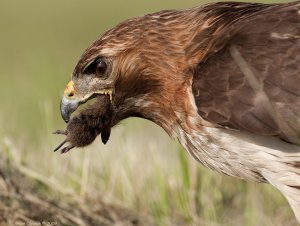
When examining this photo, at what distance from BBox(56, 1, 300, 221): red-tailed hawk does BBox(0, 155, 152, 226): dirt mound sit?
51 cm

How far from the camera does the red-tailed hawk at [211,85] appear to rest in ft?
17.0

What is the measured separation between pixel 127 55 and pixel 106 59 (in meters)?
0.13

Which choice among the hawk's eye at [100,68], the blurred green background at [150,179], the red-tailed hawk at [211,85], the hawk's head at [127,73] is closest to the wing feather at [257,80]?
the red-tailed hawk at [211,85]

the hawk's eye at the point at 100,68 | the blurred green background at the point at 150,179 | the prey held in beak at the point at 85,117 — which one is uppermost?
the hawk's eye at the point at 100,68

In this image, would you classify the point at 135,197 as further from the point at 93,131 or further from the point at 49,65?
the point at 49,65

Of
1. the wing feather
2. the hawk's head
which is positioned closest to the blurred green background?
the hawk's head

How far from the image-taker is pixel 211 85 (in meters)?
5.26

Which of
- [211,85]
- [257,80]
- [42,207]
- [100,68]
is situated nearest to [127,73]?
[100,68]

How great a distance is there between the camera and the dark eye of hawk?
A: 18.7ft

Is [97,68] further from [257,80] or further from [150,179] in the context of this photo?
[150,179]

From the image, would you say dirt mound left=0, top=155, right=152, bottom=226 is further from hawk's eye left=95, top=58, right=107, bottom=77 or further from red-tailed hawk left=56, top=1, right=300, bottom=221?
hawk's eye left=95, top=58, right=107, bottom=77

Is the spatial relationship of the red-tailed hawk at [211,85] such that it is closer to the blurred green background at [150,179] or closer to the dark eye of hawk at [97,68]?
the dark eye of hawk at [97,68]

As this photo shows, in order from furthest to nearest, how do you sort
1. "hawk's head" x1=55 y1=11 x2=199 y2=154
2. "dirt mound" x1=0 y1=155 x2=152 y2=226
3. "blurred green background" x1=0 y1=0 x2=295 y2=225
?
"blurred green background" x1=0 y1=0 x2=295 y2=225 < "dirt mound" x1=0 y1=155 x2=152 y2=226 < "hawk's head" x1=55 y1=11 x2=199 y2=154

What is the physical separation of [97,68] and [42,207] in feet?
3.39
